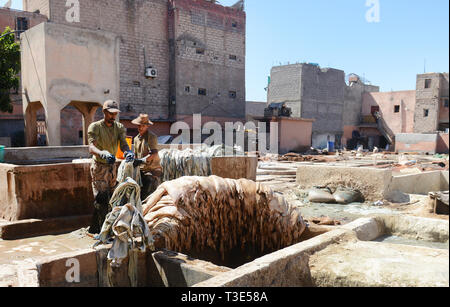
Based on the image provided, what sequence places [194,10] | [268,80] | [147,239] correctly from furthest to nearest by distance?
[268,80]
[194,10]
[147,239]

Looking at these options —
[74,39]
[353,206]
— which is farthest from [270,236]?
[74,39]

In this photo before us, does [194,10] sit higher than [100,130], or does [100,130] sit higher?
[194,10]

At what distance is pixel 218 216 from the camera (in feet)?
14.0

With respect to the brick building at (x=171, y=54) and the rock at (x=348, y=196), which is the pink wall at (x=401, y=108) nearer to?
the brick building at (x=171, y=54)

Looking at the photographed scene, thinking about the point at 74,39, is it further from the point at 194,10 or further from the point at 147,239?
the point at 194,10

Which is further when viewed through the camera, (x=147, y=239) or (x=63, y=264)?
(x=147, y=239)

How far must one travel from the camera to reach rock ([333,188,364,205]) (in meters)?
7.84

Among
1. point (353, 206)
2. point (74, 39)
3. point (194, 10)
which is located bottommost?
point (353, 206)

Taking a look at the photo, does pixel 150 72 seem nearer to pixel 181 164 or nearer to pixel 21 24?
pixel 21 24

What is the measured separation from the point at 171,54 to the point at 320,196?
68.7 feet

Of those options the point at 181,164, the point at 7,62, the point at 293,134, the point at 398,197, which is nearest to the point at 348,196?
the point at 398,197

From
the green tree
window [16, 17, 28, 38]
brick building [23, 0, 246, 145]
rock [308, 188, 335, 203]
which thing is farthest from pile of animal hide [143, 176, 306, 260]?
window [16, 17, 28, 38]

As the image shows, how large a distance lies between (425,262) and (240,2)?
99.5 feet

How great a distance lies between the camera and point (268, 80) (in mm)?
38312
